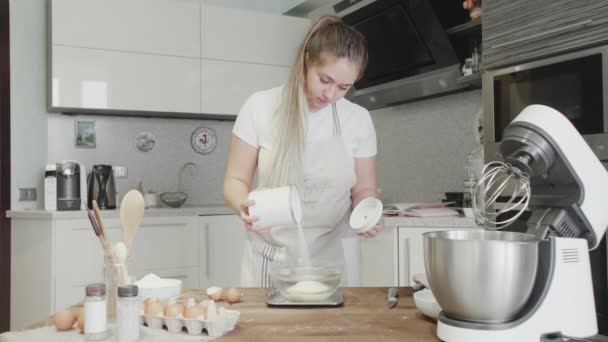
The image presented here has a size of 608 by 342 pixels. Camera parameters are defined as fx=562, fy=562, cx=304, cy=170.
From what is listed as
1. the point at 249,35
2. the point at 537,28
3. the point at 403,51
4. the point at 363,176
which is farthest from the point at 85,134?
the point at 537,28

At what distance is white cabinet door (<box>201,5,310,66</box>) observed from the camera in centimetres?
374

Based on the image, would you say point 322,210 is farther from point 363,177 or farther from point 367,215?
point 367,215

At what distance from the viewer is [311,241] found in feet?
6.01

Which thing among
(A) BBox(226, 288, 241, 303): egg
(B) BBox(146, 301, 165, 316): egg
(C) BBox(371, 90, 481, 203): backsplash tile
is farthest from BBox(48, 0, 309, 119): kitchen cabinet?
(B) BBox(146, 301, 165, 316): egg

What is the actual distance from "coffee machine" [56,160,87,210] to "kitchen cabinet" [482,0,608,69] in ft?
7.75

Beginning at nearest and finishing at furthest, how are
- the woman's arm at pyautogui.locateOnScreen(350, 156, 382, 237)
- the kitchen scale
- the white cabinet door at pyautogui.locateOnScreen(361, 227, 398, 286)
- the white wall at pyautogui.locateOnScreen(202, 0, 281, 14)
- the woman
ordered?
1. the kitchen scale
2. the woman
3. the woman's arm at pyautogui.locateOnScreen(350, 156, 382, 237)
4. the white cabinet door at pyautogui.locateOnScreen(361, 227, 398, 286)
5. the white wall at pyautogui.locateOnScreen(202, 0, 281, 14)

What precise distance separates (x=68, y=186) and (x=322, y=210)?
199 centimetres

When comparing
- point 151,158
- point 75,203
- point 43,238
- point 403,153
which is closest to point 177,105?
point 151,158

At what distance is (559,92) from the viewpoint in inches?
74.7

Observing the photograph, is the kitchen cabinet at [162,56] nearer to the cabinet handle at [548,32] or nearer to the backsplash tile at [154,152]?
the backsplash tile at [154,152]

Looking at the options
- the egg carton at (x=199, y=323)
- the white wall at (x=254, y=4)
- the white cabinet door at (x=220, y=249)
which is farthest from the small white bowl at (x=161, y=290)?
the white wall at (x=254, y=4)

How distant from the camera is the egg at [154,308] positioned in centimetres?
101

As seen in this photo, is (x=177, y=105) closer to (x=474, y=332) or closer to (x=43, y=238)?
(x=43, y=238)

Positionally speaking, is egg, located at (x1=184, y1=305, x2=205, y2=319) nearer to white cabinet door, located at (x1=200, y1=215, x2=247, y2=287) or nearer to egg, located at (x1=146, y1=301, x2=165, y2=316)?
egg, located at (x1=146, y1=301, x2=165, y2=316)
